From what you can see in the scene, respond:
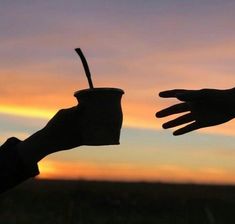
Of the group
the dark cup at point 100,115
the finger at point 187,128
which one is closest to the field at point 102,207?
the dark cup at point 100,115

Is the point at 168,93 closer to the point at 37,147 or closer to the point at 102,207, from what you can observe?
the point at 37,147

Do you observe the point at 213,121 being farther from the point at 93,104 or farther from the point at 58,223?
the point at 58,223

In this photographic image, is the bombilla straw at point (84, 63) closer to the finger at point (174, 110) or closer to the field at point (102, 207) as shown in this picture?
the finger at point (174, 110)

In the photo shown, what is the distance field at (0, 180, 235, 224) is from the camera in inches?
717

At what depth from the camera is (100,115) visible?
93.0 inches

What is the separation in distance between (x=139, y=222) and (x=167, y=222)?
0.98 m

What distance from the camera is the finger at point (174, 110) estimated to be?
209cm

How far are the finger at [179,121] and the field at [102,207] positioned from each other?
14.3 m

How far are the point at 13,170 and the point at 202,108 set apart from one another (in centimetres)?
69

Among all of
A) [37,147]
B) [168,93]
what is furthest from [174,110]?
[37,147]

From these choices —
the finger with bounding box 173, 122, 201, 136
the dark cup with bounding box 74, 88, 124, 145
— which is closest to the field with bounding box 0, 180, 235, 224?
the dark cup with bounding box 74, 88, 124, 145

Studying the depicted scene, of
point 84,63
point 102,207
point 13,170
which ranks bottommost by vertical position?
point 102,207

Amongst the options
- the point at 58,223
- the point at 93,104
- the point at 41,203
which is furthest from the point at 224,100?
the point at 41,203

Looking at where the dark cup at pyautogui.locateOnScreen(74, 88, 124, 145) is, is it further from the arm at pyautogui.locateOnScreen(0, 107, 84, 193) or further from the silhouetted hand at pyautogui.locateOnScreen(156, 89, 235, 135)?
the silhouetted hand at pyautogui.locateOnScreen(156, 89, 235, 135)
